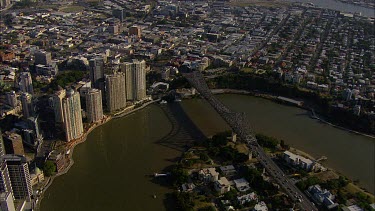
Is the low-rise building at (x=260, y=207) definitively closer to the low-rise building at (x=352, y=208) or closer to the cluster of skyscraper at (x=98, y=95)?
the low-rise building at (x=352, y=208)

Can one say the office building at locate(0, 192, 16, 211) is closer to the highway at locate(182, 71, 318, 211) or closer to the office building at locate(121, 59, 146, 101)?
the highway at locate(182, 71, 318, 211)

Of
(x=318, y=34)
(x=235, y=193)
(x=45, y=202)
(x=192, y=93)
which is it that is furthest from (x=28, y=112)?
(x=318, y=34)

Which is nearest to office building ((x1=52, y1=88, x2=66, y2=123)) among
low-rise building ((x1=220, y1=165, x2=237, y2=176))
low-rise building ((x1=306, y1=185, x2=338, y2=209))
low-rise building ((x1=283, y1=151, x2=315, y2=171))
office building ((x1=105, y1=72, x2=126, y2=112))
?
office building ((x1=105, y1=72, x2=126, y2=112))

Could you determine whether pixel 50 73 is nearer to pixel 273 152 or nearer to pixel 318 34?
pixel 273 152

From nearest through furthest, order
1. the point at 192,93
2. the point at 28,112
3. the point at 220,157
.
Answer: the point at 220,157 → the point at 28,112 → the point at 192,93

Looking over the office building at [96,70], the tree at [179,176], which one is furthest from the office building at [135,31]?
the tree at [179,176]

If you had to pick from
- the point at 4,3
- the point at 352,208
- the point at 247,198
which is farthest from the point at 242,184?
the point at 4,3
